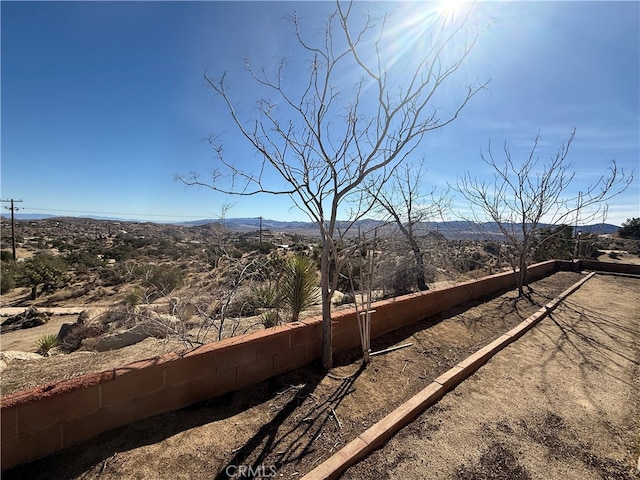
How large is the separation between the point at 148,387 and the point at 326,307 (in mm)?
1731

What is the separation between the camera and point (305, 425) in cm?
261

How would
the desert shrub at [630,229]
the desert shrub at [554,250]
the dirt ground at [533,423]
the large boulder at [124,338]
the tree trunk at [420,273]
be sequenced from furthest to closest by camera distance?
1. the desert shrub at [630,229]
2. the desert shrub at [554,250]
3. the tree trunk at [420,273]
4. the large boulder at [124,338]
5. the dirt ground at [533,423]

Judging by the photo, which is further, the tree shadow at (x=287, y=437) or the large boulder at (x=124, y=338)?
the large boulder at (x=124, y=338)

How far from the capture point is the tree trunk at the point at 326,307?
3.35m

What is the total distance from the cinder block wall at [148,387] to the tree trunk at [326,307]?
203 millimetres

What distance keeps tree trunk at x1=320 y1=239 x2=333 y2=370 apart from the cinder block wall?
20 centimetres

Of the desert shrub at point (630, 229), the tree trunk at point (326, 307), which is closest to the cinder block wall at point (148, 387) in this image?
the tree trunk at point (326, 307)

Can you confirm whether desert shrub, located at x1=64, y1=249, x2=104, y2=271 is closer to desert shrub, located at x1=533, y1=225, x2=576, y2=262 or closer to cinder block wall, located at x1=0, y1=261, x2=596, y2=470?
cinder block wall, located at x1=0, y1=261, x2=596, y2=470

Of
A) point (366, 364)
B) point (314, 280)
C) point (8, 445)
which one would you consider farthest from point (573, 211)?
point (8, 445)

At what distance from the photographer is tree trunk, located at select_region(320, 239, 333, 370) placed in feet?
11.0

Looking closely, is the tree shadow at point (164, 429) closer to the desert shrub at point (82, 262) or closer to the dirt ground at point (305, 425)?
the dirt ground at point (305, 425)

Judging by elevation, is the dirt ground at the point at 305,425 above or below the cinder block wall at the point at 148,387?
below

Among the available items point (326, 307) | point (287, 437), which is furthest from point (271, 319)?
point (287, 437)

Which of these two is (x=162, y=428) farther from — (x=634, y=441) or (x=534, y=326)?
(x=534, y=326)
